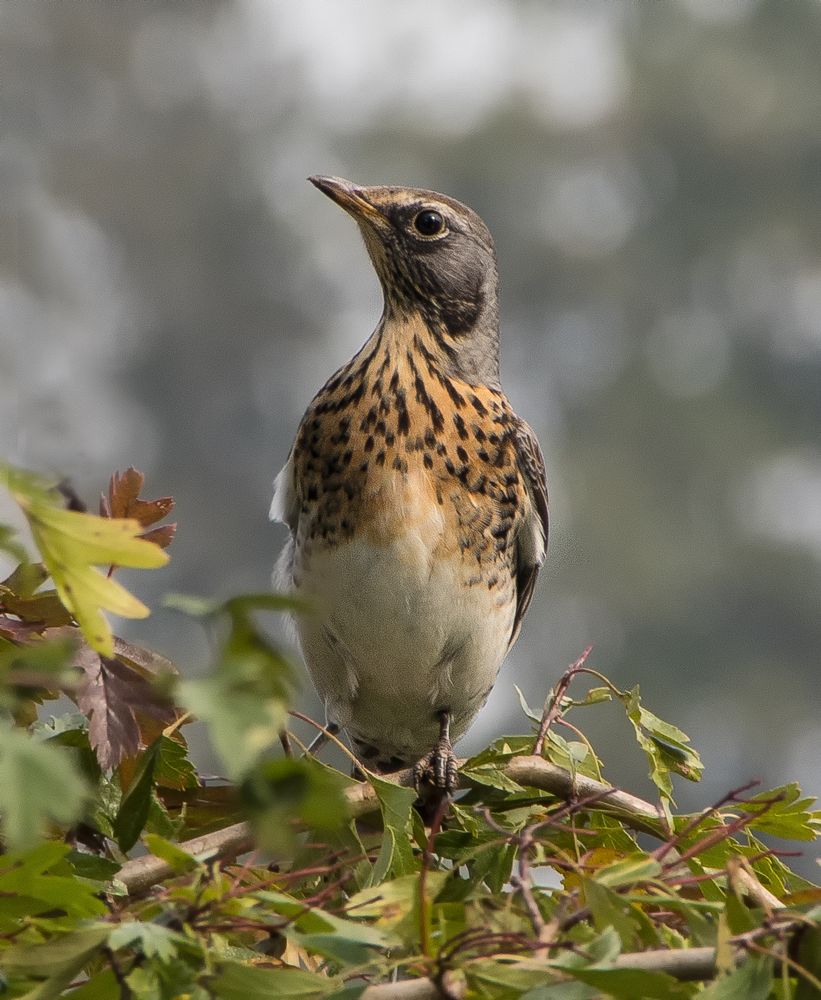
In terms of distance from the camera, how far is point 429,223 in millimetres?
4590

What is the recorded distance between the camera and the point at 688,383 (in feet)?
95.0

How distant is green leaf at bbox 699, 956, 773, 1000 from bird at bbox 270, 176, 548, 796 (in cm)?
212

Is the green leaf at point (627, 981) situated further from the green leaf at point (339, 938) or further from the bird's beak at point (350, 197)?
the bird's beak at point (350, 197)

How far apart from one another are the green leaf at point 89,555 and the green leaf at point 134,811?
2.25 ft

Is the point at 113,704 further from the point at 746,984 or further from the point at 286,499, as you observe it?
the point at 286,499

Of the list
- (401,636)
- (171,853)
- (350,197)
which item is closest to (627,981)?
(171,853)

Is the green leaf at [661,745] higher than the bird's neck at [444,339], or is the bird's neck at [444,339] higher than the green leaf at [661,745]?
the bird's neck at [444,339]

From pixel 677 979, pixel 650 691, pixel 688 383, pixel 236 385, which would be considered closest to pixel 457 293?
pixel 677 979

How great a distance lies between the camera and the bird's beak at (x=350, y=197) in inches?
170

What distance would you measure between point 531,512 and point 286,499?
24.3 inches

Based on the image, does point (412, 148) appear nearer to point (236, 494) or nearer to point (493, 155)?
point (493, 155)

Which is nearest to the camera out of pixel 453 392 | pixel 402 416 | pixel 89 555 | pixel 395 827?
pixel 89 555

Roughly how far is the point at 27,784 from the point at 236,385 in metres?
24.8

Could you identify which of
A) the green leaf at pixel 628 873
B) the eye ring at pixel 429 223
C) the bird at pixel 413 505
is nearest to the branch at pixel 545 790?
the green leaf at pixel 628 873
